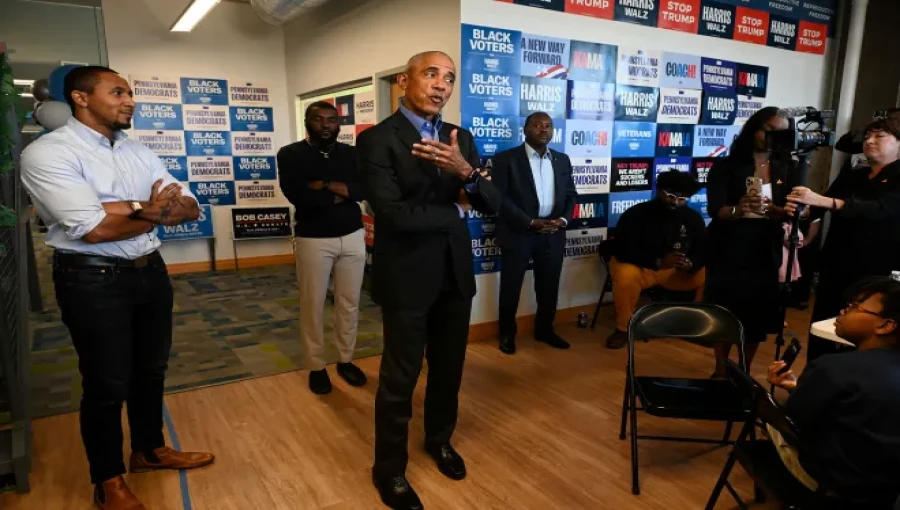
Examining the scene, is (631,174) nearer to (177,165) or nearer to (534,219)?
(534,219)

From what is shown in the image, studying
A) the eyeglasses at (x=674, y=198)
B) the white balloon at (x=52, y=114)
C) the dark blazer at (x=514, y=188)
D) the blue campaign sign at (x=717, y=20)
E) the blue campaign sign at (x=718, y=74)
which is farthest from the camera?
the blue campaign sign at (x=718, y=74)

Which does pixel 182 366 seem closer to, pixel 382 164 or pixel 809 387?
pixel 382 164

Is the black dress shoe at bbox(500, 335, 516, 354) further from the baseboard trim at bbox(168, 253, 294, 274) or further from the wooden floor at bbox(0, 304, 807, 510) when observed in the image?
the baseboard trim at bbox(168, 253, 294, 274)

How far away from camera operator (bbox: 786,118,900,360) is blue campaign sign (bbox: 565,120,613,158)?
200 centimetres

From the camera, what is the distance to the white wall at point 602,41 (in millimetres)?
4152

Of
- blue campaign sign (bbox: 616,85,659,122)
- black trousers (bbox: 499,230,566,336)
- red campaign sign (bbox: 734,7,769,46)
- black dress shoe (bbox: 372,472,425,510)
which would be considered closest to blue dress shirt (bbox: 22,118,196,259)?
black dress shoe (bbox: 372,472,425,510)

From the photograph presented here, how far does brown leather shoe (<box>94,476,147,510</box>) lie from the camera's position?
222 centimetres

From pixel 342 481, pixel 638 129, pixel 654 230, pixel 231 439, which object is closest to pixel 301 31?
pixel 638 129

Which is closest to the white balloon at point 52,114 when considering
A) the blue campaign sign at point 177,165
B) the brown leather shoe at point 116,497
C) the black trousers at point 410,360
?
the blue campaign sign at point 177,165

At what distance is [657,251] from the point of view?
Answer: 4.35 metres

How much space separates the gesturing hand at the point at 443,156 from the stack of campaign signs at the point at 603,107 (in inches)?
84.4

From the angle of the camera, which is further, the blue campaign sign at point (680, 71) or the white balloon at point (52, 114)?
the blue campaign sign at point (680, 71)

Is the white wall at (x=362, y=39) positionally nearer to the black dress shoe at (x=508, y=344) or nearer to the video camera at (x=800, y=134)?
the black dress shoe at (x=508, y=344)

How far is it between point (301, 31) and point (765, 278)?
5.59 m
